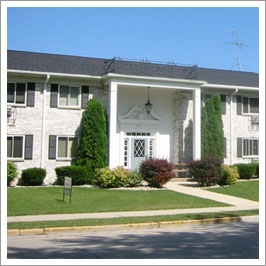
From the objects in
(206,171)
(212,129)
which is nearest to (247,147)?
(212,129)

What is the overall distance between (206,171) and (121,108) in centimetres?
650

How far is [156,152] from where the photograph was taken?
77.3 feet

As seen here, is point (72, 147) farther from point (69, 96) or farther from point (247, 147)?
point (247, 147)

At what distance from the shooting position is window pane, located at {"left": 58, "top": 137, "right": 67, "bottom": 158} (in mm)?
21438

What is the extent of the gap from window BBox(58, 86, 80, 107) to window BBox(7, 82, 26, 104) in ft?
6.36

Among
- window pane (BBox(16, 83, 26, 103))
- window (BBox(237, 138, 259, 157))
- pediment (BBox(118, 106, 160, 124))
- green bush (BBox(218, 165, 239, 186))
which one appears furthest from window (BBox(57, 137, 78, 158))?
window (BBox(237, 138, 259, 157))

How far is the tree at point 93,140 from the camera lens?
20.8 metres

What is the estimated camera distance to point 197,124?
908 inches

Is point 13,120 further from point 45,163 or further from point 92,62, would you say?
point 92,62

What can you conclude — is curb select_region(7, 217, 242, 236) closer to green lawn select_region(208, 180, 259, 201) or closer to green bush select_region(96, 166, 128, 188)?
green lawn select_region(208, 180, 259, 201)

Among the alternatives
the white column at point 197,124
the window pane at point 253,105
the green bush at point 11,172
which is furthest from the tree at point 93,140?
the window pane at point 253,105

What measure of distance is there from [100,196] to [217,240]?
26.4 ft

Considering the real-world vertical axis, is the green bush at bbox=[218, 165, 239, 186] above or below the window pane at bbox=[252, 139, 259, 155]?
below

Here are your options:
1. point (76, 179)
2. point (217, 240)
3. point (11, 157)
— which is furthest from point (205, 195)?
point (11, 157)
